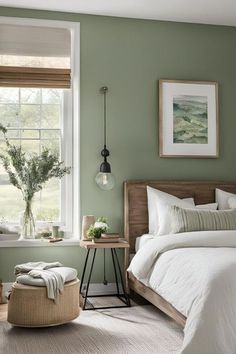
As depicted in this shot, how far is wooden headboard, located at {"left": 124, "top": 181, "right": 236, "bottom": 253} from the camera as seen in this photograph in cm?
553

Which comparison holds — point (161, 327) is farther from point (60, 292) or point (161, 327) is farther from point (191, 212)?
point (191, 212)

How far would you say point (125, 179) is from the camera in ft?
18.7

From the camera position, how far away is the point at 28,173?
536 centimetres

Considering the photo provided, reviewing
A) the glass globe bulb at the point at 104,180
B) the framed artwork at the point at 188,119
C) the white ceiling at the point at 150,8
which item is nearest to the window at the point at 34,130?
the glass globe bulb at the point at 104,180

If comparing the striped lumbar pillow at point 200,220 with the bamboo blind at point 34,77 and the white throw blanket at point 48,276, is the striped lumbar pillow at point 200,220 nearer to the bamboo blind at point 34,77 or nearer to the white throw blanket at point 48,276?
the white throw blanket at point 48,276

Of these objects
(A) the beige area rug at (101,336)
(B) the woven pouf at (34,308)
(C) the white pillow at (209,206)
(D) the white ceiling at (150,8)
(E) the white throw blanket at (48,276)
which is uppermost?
(D) the white ceiling at (150,8)

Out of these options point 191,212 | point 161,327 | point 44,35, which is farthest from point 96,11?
point 161,327

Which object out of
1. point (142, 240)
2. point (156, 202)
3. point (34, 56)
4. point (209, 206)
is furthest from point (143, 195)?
point (34, 56)

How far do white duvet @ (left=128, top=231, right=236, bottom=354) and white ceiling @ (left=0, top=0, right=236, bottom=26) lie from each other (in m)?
2.34

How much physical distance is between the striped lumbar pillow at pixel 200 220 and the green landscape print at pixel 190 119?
1139mm

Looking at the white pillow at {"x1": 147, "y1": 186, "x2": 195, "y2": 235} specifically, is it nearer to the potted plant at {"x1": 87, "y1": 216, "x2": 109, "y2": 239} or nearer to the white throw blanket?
the potted plant at {"x1": 87, "y1": 216, "x2": 109, "y2": 239}

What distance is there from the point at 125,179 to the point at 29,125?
45.9 inches

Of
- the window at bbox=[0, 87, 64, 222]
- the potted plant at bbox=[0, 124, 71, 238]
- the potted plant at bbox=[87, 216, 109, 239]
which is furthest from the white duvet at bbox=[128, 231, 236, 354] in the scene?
the window at bbox=[0, 87, 64, 222]

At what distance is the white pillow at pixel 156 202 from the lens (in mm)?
5332
